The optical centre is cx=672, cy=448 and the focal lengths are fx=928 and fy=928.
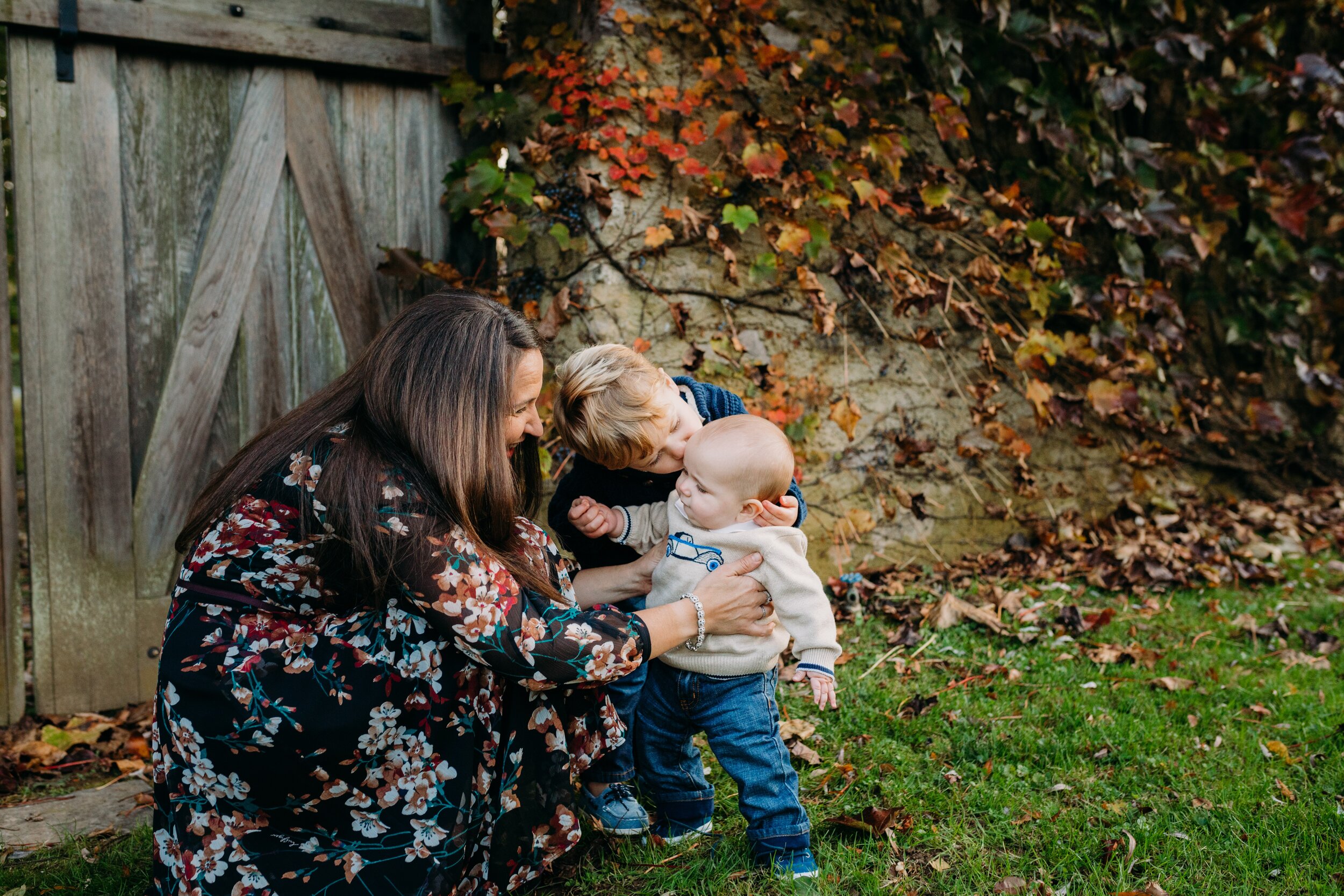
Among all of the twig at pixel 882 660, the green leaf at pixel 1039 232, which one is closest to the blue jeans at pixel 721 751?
the twig at pixel 882 660

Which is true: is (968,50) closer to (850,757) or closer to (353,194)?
(353,194)

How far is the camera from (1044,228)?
13.4ft

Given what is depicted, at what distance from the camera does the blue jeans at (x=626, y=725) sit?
218 cm

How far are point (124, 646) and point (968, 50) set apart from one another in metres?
4.08

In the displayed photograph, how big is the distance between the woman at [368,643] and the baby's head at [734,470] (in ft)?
1.07

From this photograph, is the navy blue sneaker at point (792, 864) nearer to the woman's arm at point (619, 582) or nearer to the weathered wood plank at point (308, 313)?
the woman's arm at point (619, 582)

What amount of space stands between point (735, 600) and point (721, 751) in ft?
1.18

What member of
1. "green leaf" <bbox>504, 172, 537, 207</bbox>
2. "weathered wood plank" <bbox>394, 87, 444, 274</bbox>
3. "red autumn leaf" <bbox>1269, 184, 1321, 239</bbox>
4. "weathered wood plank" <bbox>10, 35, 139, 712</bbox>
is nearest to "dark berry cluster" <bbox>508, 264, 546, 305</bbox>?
"green leaf" <bbox>504, 172, 537, 207</bbox>

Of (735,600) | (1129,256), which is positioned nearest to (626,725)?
(735,600)

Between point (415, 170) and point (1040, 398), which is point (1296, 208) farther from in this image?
point (415, 170)

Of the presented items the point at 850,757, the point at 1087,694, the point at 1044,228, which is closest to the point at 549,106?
the point at 1044,228

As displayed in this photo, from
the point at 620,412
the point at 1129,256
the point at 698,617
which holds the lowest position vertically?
the point at 698,617

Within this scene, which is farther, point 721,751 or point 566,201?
point 566,201

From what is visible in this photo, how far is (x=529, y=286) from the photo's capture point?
3.47m
